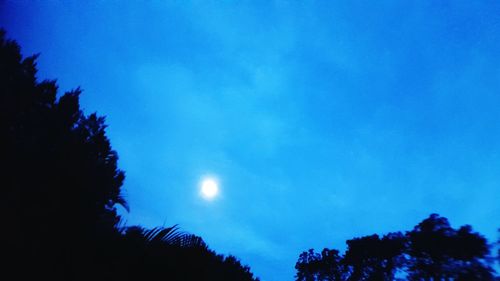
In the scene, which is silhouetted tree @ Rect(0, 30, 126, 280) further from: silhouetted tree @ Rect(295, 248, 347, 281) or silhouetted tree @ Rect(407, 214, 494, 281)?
silhouetted tree @ Rect(295, 248, 347, 281)

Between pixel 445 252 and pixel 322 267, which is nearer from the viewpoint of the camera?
pixel 445 252

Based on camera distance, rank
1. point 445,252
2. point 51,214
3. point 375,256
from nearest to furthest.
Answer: point 51,214 < point 445,252 < point 375,256

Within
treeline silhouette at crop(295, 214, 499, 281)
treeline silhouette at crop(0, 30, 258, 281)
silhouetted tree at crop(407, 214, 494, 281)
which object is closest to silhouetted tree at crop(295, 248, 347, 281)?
treeline silhouette at crop(295, 214, 499, 281)

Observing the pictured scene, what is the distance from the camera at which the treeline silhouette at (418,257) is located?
21.8m

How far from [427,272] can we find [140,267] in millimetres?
30707

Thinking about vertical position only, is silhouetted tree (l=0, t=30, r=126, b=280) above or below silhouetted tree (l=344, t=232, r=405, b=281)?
below

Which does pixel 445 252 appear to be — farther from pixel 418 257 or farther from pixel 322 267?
pixel 322 267

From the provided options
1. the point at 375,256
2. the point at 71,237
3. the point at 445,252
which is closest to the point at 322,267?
the point at 375,256

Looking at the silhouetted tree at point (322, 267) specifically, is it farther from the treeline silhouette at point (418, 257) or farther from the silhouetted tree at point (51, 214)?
the silhouetted tree at point (51, 214)

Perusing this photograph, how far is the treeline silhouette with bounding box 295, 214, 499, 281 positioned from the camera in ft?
71.4

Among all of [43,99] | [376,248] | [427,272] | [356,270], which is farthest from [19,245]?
[356,270]

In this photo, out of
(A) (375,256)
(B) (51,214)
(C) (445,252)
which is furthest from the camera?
(A) (375,256)

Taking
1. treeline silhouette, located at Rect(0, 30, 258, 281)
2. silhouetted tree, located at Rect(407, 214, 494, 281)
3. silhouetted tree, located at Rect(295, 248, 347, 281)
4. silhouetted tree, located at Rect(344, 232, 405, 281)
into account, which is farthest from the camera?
silhouetted tree, located at Rect(295, 248, 347, 281)

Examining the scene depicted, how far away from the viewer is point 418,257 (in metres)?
26.4
